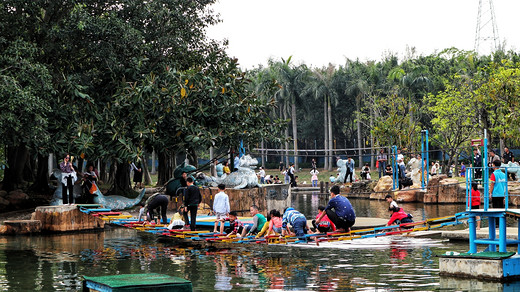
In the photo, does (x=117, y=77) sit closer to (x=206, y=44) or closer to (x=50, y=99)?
(x=50, y=99)

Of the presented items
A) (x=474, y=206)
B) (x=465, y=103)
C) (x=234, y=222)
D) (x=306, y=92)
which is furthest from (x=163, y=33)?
(x=306, y=92)

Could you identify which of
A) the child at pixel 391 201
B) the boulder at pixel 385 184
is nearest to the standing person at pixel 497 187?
the child at pixel 391 201

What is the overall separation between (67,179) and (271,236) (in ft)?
34.2

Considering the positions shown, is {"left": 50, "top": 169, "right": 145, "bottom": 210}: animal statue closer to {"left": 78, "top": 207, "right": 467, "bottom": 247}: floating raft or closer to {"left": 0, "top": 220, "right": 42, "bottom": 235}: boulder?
{"left": 78, "top": 207, "right": 467, "bottom": 247}: floating raft

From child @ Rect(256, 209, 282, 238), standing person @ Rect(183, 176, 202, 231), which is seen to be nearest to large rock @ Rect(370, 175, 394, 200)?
standing person @ Rect(183, 176, 202, 231)

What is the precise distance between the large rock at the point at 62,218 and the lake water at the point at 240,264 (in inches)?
46.0

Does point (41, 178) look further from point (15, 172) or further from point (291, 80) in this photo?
point (291, 80)

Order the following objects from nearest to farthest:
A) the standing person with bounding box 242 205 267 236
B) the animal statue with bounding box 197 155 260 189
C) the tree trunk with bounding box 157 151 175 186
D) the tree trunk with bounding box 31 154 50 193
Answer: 1. the standing person with bounding box 242 205 267 236
2. the animal statue with bounding box 197 155 260 189
3. the tree trunk with bounding box 31 154 50 193
4. the tree trunk with bounding box 157 151 175 186

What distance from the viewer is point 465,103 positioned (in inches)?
1779

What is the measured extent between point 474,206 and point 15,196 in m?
18.1

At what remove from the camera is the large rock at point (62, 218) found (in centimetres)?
2123

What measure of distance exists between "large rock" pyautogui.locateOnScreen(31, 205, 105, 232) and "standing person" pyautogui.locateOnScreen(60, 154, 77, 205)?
4.46 feet

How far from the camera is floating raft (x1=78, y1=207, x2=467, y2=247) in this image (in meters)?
13.3

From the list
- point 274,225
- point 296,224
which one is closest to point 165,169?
point 274,225
